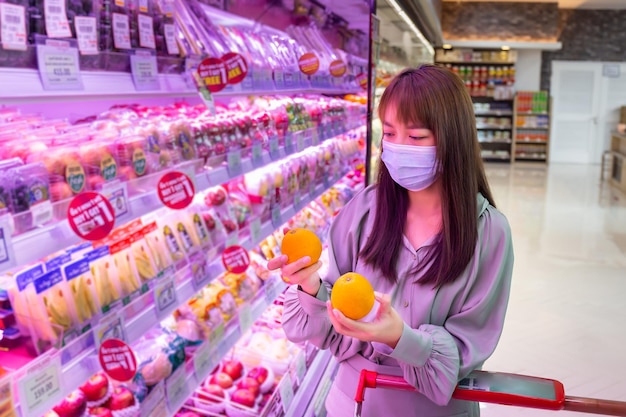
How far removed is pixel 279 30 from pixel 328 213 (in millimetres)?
1172

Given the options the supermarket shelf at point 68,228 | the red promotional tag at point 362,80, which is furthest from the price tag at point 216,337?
the red promotional tag at point 362,80

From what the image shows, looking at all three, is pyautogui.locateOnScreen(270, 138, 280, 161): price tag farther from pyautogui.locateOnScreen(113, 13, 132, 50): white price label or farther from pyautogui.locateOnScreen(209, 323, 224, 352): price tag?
pyautogui.locateOnScreen(113, 13, 132, 50): white price label

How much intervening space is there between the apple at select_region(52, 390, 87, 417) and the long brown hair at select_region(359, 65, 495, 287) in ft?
3.15

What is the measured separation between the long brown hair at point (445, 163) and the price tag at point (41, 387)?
2.39 feet

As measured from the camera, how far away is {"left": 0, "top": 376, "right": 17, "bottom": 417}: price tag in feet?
3.85

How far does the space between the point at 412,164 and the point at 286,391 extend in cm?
144

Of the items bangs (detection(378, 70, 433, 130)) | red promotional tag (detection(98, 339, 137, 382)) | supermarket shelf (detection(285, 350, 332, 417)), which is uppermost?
bangs (detection(378, 70, 433, 130))

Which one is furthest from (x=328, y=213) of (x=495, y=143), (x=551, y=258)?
(x=495, y=143)

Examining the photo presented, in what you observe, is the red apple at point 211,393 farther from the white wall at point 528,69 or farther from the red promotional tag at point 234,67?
the white wall at point 528,69

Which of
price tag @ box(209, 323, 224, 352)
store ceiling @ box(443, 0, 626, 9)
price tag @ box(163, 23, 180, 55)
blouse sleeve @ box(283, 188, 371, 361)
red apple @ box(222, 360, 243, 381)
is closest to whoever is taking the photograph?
blouse sleeve @ box(283, 188, 371, 361)

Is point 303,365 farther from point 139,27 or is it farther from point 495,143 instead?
point 495,143

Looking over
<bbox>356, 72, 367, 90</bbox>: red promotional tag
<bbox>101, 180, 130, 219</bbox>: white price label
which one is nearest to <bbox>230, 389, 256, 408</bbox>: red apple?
<bbox>101, 180, 130, 219</bbox>: white price label

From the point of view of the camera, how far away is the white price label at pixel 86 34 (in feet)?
4.77

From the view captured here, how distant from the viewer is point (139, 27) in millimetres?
1764
